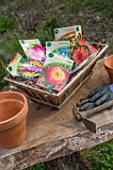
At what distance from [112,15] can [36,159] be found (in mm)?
2363

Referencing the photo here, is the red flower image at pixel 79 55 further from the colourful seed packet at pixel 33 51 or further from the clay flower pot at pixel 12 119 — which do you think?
the clay flower pot at pixel 12 119

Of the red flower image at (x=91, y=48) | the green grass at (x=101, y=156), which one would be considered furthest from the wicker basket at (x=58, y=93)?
the green grass at (x=101, y=156)

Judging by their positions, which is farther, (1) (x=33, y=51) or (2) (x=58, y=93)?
(1) (x=33, y=51)

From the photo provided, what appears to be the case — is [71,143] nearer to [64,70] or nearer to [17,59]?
[64,70]

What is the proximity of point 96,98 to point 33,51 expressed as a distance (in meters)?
0.34

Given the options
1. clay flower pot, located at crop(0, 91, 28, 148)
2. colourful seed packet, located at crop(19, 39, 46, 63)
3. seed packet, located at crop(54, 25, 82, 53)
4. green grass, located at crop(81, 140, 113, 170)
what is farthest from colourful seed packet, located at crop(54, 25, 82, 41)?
green grass, located at crop(81, 140, 113, 170)

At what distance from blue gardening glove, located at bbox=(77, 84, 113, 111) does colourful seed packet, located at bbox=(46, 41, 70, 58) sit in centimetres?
19

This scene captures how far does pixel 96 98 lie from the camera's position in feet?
4.27

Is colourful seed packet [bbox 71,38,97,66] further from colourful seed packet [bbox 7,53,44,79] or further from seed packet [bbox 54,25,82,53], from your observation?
colourful seed packet [bbox 7,53,44,79]

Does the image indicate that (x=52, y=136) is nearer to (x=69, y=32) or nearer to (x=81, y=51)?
(x=81, y=51)

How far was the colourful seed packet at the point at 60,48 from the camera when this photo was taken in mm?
1354

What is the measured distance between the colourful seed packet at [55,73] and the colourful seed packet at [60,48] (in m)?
0.04

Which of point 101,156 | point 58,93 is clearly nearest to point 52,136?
point 58,93

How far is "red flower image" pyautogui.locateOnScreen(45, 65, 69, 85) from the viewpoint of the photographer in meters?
1.26
